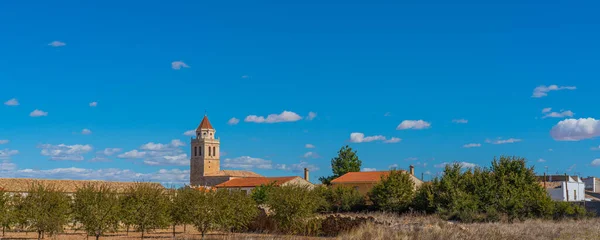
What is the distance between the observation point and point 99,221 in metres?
30.0

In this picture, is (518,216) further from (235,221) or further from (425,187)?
(235,221)

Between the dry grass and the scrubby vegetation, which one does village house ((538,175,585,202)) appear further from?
the dry grass

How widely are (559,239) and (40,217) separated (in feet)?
83.5

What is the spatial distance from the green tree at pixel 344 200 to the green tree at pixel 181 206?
75.2ft

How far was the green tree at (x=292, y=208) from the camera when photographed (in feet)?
120

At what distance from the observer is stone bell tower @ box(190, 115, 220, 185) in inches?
4951

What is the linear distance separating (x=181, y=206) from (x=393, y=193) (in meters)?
24.7

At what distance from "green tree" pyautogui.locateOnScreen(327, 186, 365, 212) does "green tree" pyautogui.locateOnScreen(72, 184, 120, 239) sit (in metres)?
30.0

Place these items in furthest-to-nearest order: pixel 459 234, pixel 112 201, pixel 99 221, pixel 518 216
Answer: pixel 518 216
pixel 112 201
pixel 99 221
pixel 459 234

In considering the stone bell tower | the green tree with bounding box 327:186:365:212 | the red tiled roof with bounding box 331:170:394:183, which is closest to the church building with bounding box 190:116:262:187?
the stone bell tower

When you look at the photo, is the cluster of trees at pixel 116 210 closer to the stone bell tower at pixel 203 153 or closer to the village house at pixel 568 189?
the village house at pixel 568 189

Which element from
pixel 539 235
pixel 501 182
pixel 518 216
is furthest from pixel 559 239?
pixel 501 182

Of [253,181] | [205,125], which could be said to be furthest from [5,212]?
[205,125]

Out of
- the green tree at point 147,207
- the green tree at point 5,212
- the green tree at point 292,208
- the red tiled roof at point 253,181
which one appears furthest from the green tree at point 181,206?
the red tiled roof at point 253,181
